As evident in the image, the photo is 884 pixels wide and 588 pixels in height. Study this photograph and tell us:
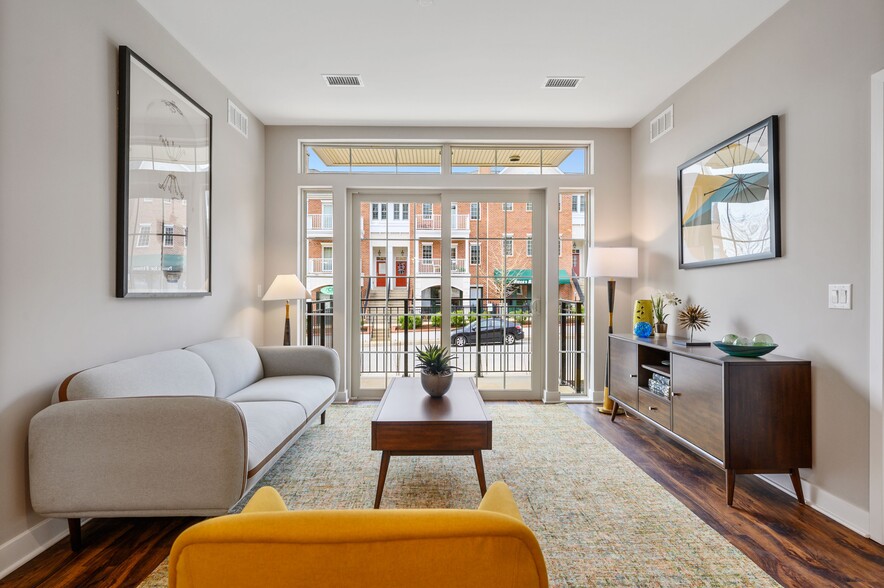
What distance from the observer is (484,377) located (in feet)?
15.2

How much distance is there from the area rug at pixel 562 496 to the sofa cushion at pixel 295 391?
1.11 ft

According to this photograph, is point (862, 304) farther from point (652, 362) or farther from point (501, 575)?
point (501, 575)

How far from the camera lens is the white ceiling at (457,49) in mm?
2613

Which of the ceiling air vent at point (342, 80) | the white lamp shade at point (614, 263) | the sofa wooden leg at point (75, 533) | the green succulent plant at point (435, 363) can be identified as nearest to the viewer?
the sofa wooden leg at point (75, 533)

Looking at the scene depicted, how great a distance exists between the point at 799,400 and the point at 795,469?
37 cm

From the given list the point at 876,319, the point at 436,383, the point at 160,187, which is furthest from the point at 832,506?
the point at 160,187

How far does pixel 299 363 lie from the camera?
3.65 metres

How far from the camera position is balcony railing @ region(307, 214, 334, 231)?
15.0 ft

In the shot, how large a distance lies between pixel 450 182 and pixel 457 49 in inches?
61.4

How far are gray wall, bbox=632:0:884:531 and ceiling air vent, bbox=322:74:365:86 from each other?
2.68 metres

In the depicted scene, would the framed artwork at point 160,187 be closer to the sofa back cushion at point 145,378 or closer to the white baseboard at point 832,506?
the sofa back cushion at point 145,378

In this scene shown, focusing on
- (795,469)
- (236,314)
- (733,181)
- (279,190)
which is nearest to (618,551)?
(795,469)

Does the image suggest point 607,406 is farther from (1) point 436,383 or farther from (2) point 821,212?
(2) point 821,212

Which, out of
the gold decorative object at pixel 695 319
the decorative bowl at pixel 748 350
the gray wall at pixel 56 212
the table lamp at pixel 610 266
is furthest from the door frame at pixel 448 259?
the decorative bowl at pixel 748 350
